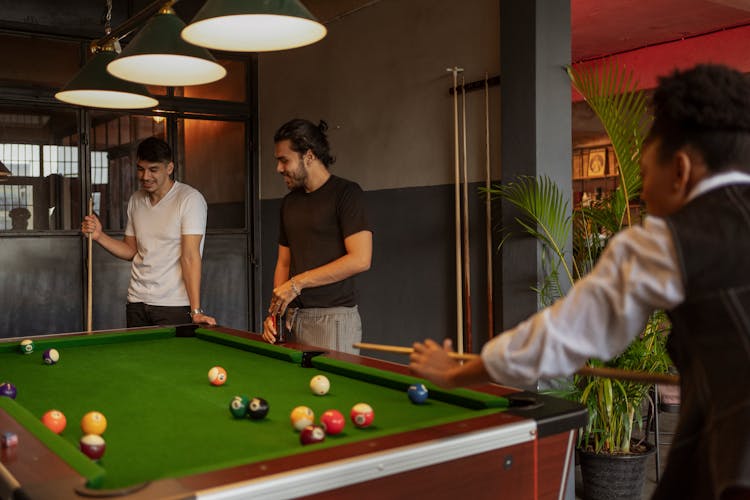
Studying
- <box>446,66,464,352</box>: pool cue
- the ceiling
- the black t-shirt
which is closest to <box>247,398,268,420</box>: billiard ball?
the black t-shirt

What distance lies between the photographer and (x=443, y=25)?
4.64m

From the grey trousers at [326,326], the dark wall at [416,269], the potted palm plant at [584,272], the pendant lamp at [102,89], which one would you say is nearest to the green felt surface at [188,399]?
the grey trousers at [326,326]

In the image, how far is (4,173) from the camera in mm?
5637

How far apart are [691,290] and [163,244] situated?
3.10 metres

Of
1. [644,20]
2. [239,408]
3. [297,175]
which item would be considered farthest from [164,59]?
[644,20]

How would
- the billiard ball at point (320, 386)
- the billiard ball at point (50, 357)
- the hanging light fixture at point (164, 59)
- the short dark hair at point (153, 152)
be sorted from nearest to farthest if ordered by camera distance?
1. the billiard ball at point (320, 386)
2. the hanging light fixture at point (164, 59)
3. the billiard ball at point (50, 357)
4. the short dark hair at point (153, 152)

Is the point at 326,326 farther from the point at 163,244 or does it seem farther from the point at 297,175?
the point at 163,244

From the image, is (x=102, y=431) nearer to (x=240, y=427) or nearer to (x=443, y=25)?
(x=240, y=427)

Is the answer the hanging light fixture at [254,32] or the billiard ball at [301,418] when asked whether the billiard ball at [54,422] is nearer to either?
the billiard ball at [301,418]

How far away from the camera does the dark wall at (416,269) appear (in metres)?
4.46

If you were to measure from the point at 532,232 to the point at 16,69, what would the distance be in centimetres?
419

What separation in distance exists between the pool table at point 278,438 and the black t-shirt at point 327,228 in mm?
649

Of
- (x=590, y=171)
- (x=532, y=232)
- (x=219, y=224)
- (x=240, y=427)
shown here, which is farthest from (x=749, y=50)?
(x=240, y=427)

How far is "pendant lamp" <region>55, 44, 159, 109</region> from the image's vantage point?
2906 mm
